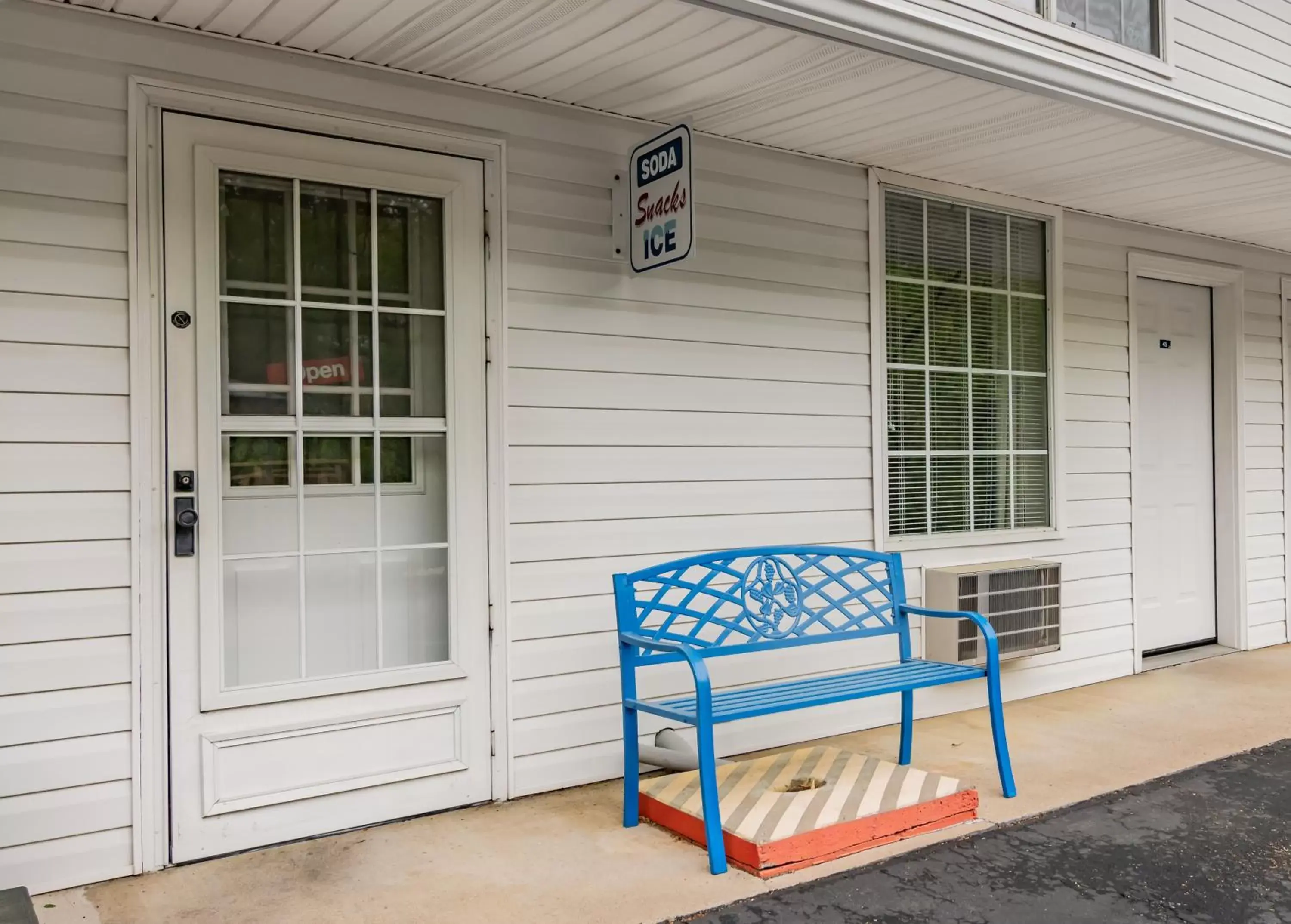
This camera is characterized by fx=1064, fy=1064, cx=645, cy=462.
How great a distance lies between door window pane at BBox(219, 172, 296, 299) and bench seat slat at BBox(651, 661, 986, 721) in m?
1.82

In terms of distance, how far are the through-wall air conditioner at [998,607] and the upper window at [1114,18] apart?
231 centimetres

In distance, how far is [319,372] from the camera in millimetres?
3438

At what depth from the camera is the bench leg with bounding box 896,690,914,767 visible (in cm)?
397

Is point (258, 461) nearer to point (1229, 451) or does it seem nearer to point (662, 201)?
point (662, 201)

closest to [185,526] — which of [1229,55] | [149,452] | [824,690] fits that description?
[149,452]

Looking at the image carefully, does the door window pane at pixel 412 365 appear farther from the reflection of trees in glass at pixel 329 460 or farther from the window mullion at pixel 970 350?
the window mullion at pixel 970 350

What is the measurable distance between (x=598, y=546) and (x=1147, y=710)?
288 cm

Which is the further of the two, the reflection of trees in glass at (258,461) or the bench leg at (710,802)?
the reflection of trees in glass at (258,461)

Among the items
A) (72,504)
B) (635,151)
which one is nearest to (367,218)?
(635,151)

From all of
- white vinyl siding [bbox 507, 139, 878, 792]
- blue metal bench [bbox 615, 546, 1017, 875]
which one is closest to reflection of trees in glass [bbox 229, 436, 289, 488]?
white vinyl siding [bbox 507, 139, 878, 792]

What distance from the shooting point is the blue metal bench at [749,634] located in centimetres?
323

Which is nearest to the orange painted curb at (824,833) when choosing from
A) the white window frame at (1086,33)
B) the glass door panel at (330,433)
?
the glass door panel at (330,433)

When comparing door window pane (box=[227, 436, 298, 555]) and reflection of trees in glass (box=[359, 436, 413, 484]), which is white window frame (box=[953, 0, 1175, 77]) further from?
door window pane (box=[227, 436, 298, 555])

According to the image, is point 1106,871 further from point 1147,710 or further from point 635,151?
point 635,151
